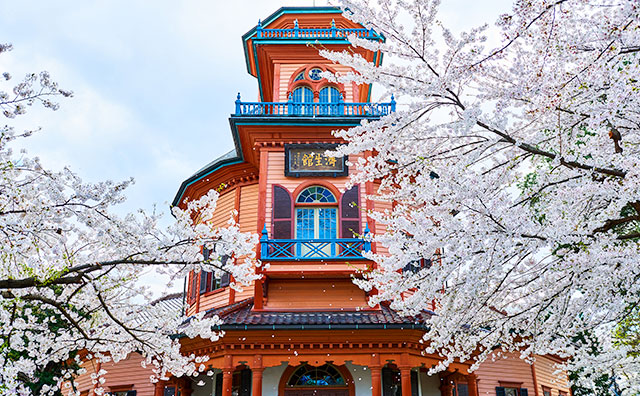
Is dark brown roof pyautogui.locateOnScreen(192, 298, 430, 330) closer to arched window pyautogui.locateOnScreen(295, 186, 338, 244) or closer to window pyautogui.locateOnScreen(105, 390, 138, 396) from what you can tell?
arched window pyautogui.locateOnScreen(295, 186, 338, 244)

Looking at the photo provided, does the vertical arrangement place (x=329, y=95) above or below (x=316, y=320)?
above

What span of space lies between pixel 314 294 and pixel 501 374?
317 inches

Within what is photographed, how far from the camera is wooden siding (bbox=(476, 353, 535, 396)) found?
16922mm

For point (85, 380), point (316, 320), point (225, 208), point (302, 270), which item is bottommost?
point (85, 380)

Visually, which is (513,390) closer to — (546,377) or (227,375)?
(546,377)

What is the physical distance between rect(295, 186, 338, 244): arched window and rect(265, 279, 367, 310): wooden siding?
135cm

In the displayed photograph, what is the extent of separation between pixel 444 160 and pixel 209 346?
835cm

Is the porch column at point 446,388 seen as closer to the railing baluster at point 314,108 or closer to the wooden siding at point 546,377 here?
the wooden siding at point 546,377

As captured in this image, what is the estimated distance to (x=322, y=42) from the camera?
16.9m

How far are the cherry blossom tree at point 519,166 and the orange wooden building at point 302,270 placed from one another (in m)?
4.19

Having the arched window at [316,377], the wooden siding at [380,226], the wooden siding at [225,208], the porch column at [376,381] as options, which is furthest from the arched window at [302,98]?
the porch column at [376,381]

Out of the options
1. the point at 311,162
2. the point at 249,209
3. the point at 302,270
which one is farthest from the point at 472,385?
the point at 249,209

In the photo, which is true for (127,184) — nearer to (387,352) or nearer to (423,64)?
(423,64)

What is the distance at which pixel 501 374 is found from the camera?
17609mm
